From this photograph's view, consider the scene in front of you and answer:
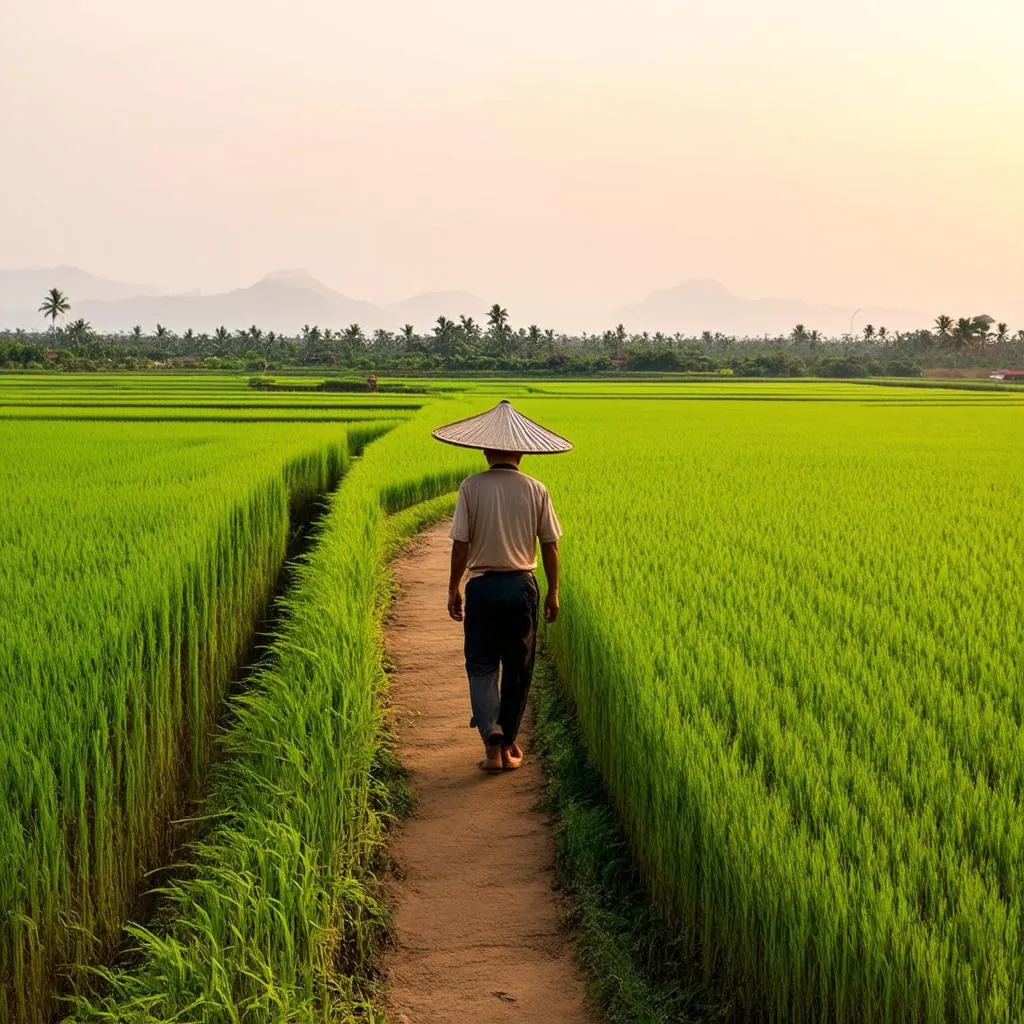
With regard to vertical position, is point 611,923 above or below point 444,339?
below

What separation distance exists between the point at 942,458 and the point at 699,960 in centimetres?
1101

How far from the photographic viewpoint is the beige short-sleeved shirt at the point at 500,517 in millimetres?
3812

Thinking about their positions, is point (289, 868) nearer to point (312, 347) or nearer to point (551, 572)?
point (551, 572)

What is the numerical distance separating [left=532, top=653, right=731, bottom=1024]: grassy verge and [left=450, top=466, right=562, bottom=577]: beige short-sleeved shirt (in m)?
0.95

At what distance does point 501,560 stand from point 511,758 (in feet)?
3.11

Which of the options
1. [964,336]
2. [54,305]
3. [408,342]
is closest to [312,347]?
[408,342]

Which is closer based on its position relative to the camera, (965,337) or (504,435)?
(504,435)

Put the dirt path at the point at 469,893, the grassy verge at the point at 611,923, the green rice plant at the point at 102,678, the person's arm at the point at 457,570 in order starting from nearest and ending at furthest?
the green rice plant at the point at 102,678 → the grassy verge at the point at 611,923 → the dirt path at the point at 469,893 → the person's arm at the point at 457,570

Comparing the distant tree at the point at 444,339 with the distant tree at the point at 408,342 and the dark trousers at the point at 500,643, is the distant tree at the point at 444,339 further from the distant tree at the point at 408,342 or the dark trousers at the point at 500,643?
the dark trousers at the point at 500,643

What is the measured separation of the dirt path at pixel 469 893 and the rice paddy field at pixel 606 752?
6.2 inches

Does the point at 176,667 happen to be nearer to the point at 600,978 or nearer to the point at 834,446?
the point at 600,978

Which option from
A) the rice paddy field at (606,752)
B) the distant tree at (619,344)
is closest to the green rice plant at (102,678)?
the rice paddy field at (606,752)

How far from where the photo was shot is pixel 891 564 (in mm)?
5410

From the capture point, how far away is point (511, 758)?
4.15m
